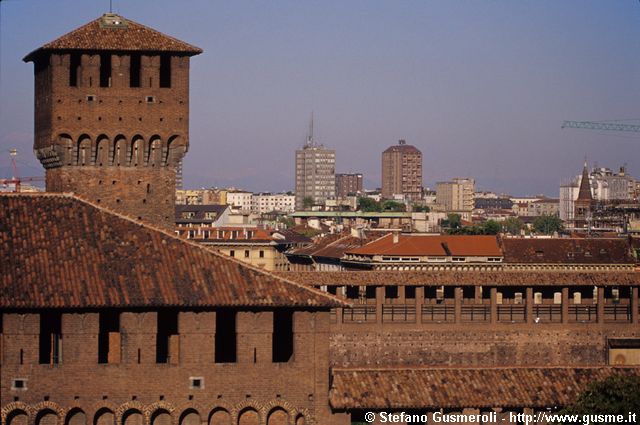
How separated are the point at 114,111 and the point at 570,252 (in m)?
57.9

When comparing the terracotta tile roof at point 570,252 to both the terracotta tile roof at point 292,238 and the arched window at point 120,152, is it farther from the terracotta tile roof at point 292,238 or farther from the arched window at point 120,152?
the arched window at point 120,152

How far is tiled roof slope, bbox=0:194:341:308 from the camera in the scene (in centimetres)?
3694

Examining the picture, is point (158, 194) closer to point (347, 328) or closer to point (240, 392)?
point (240, 392)

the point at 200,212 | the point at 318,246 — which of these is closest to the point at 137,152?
the point at 318,246

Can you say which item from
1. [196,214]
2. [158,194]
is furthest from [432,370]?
[196,214]

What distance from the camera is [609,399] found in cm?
3950

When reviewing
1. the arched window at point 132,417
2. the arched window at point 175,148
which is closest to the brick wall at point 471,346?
the arched window at point 175,148

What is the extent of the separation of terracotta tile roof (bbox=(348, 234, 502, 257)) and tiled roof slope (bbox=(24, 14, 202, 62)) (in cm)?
5276

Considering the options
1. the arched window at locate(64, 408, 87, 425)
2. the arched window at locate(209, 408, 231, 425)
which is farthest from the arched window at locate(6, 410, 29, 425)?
the arched window at locate(209, 408, 231, 425)

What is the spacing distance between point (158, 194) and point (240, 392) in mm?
10563

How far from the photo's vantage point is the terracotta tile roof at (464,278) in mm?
60969

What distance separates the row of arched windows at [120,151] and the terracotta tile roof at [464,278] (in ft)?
46.5

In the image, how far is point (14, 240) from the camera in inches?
1508

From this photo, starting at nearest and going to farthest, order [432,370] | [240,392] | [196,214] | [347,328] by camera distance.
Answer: [240,392] → [432,370] → [347,328] → [196,214]
